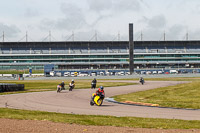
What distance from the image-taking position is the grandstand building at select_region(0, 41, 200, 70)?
161m

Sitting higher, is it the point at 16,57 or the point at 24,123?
the point at 16,57

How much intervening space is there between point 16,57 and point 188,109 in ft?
493

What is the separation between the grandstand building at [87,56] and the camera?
528 feet

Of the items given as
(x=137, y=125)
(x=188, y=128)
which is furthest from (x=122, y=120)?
(x=188, y=128)

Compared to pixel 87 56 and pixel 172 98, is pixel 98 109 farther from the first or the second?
pixel 87 56

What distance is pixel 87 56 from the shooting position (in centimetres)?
16238

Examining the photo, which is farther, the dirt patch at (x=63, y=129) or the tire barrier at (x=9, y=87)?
the tire barrier at (x=9, y=87)

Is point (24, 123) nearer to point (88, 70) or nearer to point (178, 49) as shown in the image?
point (88, 70)

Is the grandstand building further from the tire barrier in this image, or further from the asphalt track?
the asphalt track

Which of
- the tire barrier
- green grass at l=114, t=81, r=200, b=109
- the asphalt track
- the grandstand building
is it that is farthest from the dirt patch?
the grandstand building

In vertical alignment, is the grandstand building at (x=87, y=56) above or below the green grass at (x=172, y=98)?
above

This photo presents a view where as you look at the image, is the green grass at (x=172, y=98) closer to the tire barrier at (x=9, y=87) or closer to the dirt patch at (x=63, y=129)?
the dirt patch at (x=63, y=129)

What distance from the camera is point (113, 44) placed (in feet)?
556

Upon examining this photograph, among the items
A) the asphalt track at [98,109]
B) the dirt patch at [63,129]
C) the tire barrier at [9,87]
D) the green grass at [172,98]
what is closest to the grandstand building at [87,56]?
the tire barrier at [9,87]
